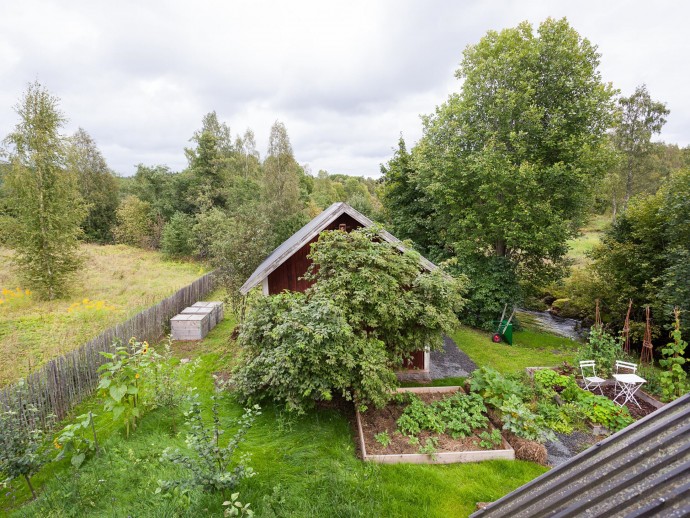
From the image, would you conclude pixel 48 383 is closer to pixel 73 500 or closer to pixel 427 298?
pixel 73 500

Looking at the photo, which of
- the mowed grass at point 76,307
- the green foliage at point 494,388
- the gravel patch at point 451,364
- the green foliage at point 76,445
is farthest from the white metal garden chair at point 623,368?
the mowed grass at point 76,307

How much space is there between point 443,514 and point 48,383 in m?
8.49

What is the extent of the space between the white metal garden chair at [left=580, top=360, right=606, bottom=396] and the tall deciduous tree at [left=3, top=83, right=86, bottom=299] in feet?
72.8

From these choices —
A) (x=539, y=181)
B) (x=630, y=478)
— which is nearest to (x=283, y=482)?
(x=630, y=478)

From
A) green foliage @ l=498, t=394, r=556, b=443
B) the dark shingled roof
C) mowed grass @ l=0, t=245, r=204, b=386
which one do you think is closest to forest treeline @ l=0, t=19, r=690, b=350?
mowed grass @ l=0, t=245, r=204, b=386

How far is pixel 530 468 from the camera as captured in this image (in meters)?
5.90

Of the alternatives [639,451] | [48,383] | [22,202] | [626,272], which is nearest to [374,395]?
[639,451]

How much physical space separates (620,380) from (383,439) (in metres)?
6.06

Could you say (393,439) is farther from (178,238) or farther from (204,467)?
(178,238)

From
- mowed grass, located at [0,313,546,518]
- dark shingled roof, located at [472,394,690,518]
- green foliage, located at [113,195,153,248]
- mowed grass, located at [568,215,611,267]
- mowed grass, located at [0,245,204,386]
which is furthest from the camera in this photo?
green foliage, located at [113,195,153,248]

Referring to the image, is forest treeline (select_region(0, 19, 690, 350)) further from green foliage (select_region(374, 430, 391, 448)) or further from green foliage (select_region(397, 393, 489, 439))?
green foliage (select_region(374, 430, 391, 448))

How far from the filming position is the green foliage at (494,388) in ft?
24.6

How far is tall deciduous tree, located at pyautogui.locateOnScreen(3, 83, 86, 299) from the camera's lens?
15.0 meters

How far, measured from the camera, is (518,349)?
42.4 ft
